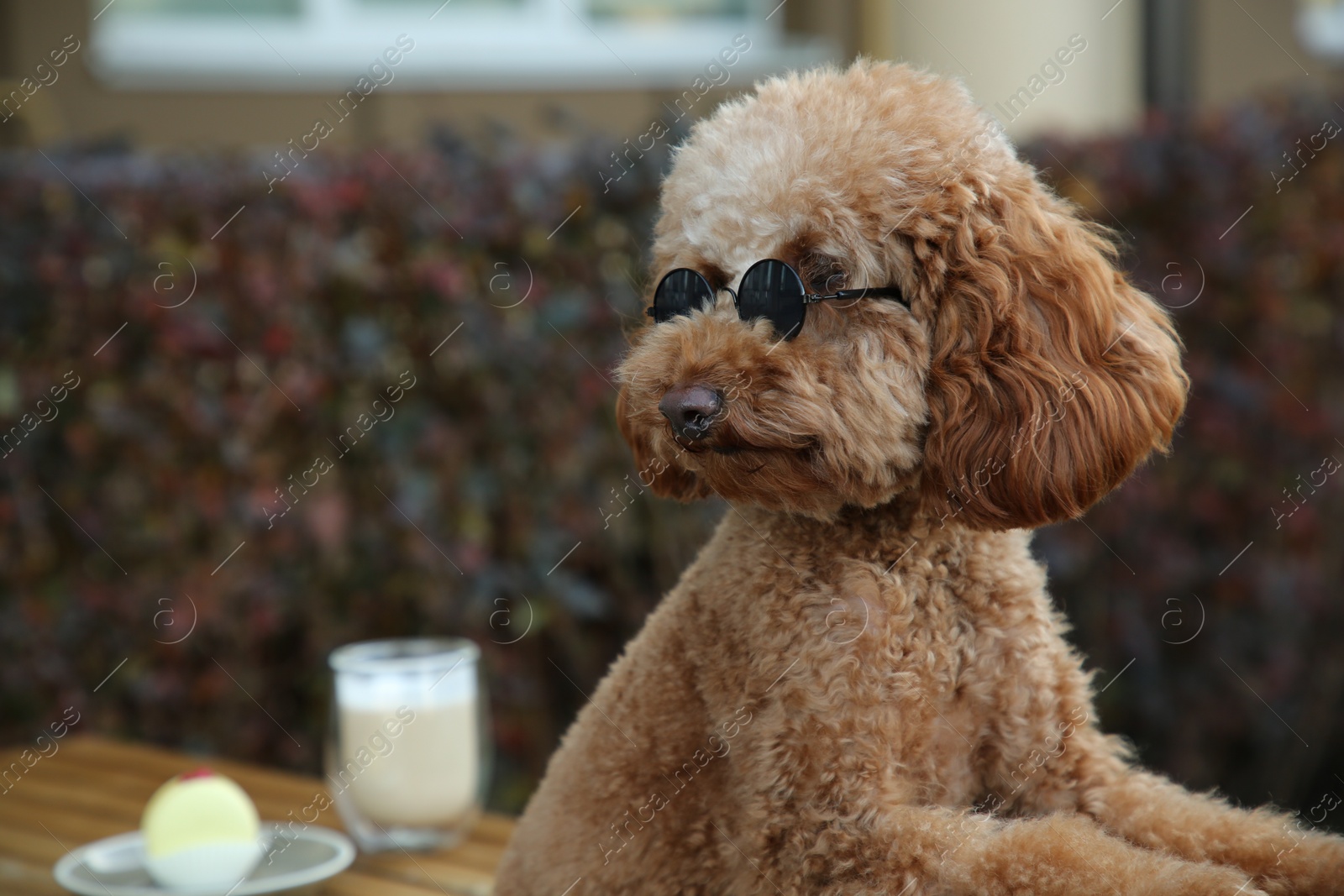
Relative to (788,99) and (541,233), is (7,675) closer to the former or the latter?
(541,233)

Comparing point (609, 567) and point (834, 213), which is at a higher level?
point (609, 567)

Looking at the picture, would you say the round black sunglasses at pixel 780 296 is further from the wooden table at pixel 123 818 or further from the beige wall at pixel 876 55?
the beige wall at pixel 876 55

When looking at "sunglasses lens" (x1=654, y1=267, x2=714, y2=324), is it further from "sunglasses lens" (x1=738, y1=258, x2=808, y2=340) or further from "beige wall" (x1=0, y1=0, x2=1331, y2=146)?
"beige wall" (x1=0, y1=0, x2=1331, y2=146)

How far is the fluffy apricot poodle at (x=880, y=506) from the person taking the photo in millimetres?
1212

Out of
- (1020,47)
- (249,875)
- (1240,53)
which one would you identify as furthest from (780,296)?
(1240,53)

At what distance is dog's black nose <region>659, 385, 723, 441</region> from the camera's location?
3.97 ft

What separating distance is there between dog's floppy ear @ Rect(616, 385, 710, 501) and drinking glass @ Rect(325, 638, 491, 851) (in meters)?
0.71

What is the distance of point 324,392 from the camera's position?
11.3 feet

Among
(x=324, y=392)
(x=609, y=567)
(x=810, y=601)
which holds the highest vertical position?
(x=324, y=392)

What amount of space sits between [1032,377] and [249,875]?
132 cm

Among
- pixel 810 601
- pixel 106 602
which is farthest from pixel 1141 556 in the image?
pixel 106 602

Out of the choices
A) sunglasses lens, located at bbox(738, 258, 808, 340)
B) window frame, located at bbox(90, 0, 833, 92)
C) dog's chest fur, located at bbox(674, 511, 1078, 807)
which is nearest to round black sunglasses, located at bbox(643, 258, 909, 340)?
sunglasses lens, located at bbox(738, 258, 808, 340)

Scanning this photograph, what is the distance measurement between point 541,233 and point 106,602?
170 cm

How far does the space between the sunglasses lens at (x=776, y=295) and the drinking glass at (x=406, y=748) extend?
101 centimetres
